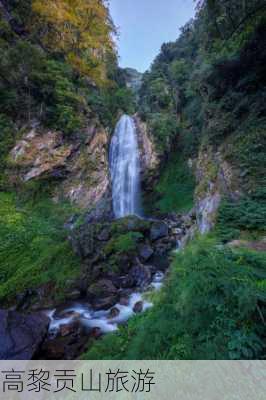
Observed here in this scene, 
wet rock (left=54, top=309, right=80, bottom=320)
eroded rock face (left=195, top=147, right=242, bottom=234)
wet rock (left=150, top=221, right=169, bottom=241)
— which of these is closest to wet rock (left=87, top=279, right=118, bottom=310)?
wet rock (left=54, top=309, right=80, bottom=320)

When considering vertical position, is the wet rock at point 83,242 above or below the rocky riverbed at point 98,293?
above

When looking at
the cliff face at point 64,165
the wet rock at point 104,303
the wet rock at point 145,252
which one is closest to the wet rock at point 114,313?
the wet rock at point 104,303

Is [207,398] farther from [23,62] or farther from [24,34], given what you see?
[24,34]

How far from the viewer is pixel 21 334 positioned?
15.8ft

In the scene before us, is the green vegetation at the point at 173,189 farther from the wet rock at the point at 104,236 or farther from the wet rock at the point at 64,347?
the wet rock at the point at 64,347

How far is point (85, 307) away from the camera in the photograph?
6.49 m

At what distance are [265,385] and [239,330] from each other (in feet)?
1.27

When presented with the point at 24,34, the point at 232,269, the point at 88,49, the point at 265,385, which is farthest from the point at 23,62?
the point at 265,385

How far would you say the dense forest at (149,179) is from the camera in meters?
2.15

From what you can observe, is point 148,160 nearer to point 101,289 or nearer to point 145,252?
point 145,252

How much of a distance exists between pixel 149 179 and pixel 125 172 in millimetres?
2178

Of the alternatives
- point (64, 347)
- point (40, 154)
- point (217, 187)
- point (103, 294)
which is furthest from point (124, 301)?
point (40, 154)

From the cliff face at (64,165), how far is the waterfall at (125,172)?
2634mm

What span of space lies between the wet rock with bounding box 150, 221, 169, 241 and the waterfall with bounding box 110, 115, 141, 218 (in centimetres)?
514
